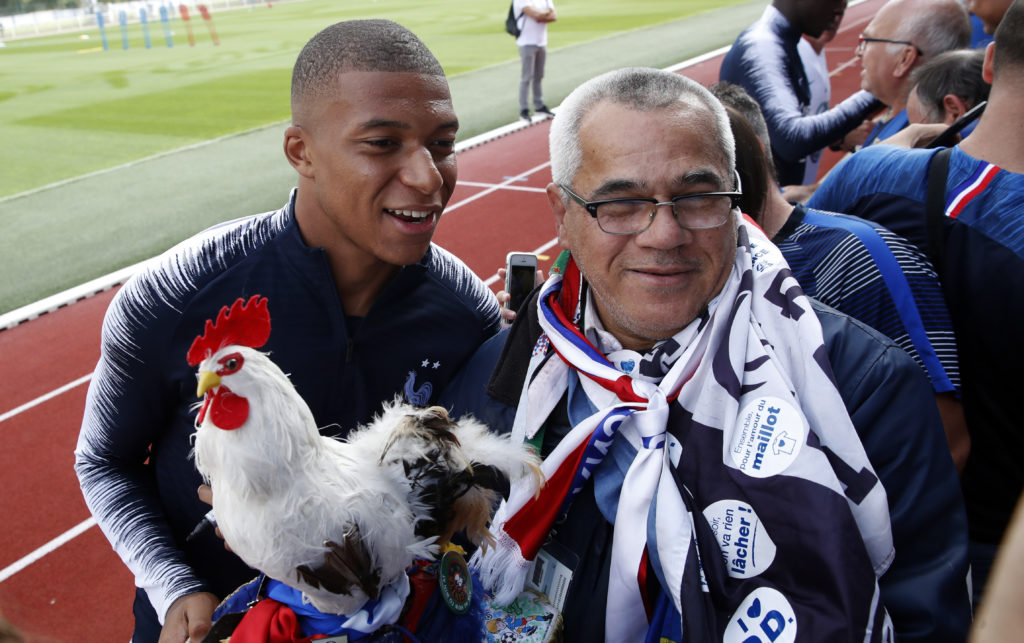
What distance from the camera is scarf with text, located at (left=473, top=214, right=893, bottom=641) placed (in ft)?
4.85

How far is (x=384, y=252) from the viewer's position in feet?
6.51

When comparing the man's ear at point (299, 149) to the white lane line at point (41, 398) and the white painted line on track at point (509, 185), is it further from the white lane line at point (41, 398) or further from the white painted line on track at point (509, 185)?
the white painted line on track at point (509, 185)

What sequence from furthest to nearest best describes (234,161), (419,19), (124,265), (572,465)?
(419,19) < (234,161) < (124,265) < (572,465)

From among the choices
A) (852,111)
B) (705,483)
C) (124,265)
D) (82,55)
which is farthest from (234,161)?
(82,55)

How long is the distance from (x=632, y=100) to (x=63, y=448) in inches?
210

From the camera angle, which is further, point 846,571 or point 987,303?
point 987,303

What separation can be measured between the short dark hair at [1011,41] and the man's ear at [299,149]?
213 cm

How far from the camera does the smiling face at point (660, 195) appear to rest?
1804mm

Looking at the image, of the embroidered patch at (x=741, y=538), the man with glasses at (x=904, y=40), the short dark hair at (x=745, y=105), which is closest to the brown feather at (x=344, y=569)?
the embroidered patch at (x=741, y=538)

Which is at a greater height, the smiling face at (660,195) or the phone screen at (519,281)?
the smiling face at (660,195)

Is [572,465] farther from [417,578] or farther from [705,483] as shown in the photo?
[417,578]

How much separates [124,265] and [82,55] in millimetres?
24535

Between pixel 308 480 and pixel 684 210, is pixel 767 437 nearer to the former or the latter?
pixel 684 210

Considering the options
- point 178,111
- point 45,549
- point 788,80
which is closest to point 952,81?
point 788,80
